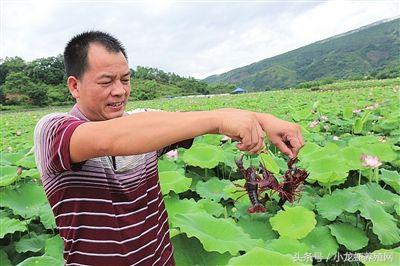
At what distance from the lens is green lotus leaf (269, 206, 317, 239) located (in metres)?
1.83

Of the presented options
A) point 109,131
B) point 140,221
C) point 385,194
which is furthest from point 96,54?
point 385,194

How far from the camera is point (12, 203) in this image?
254 cm

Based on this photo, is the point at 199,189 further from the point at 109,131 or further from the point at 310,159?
the point at 109,131

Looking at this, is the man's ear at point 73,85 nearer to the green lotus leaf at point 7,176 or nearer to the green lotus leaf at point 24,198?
the green lotus leaf at point 24,198

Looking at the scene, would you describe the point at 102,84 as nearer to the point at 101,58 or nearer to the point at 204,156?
the point at 101,58

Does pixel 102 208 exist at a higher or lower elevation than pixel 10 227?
higher

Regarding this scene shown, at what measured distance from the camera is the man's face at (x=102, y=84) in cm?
131

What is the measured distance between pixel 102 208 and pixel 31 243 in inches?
47.5

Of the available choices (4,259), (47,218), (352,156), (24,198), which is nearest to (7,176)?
(24,198)

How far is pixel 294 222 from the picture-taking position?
1.89m

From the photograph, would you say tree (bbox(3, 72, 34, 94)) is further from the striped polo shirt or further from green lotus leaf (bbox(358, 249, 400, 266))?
green lotus leaf (bbox(358, 249, 400, 266))

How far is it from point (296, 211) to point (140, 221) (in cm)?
84

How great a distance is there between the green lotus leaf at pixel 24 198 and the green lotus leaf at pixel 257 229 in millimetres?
1262

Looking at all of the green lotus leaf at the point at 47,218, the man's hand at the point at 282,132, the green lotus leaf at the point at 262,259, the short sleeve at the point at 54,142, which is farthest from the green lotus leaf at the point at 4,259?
the man's hand at the point at 282,132
